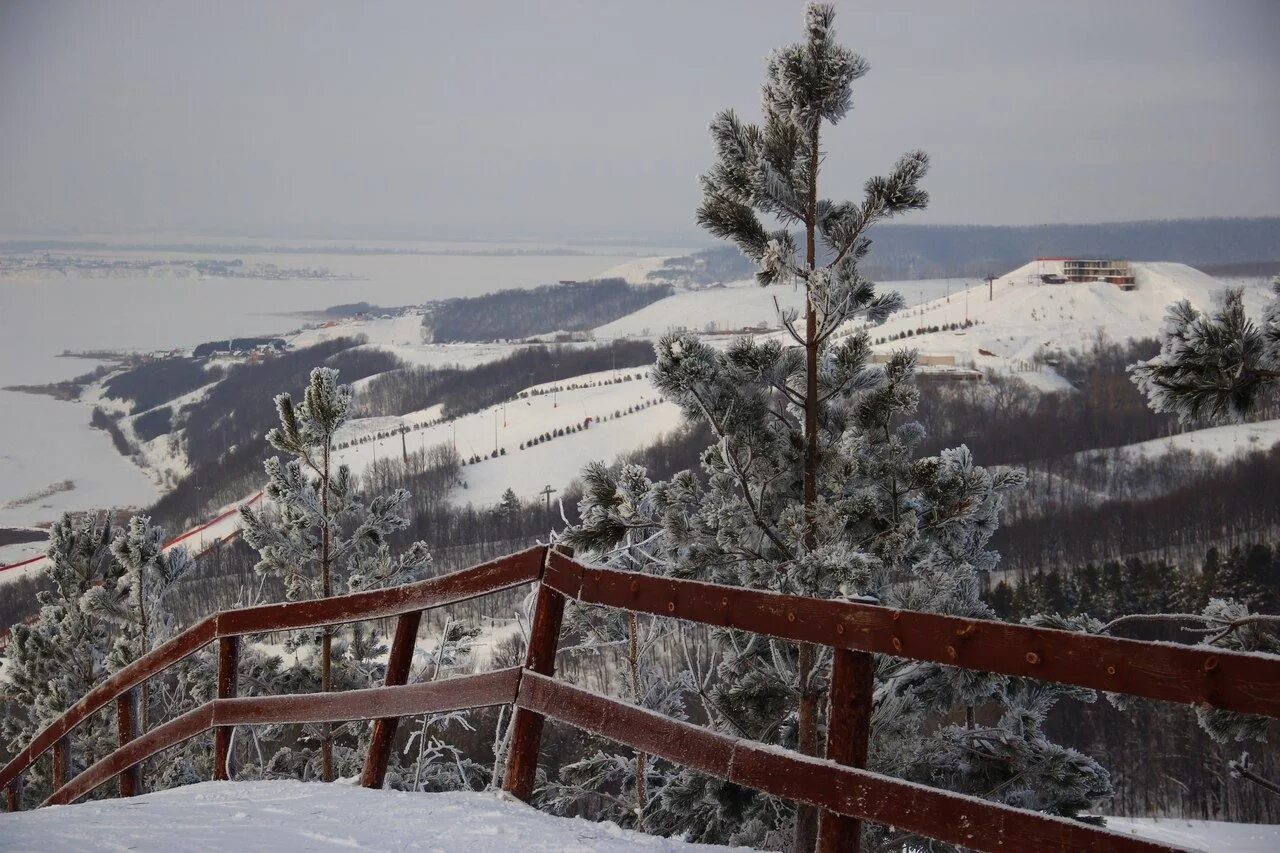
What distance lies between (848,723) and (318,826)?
2487 mm

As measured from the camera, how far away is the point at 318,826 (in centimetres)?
481

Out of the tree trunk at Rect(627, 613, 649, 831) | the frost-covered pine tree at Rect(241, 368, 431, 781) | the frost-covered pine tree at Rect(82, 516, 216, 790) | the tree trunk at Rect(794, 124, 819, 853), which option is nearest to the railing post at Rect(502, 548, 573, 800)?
the tree trunk at Rect(794, 124, 819, 853)

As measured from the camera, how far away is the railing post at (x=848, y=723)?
3.62 m

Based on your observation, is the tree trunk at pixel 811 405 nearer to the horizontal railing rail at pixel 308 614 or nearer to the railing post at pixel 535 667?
the railing post at pixel 535 667

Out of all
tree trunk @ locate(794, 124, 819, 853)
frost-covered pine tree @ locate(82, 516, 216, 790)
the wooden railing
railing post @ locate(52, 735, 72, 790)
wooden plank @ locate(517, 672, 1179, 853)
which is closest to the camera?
the wooden railing

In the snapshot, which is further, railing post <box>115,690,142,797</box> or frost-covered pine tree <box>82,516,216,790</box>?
frost-covered pine tree <box>82,516,216,790</box>

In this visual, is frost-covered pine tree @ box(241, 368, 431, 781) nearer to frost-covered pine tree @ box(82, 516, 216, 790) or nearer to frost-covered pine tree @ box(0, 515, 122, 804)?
frost-covered pine tree @ box(82, 516, 216, 790)

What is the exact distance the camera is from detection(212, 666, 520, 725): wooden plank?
16.0ft

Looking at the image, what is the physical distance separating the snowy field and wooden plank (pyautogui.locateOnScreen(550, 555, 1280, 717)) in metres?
1.13

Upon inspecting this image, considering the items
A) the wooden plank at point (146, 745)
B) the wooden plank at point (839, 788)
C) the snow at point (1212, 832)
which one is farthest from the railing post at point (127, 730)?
the snow at point (1212, 832)

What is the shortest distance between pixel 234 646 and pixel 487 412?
152 meters

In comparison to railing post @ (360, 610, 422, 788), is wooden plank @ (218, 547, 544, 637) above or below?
above

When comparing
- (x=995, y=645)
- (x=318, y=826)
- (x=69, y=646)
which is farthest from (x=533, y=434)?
(x=995, y=645)

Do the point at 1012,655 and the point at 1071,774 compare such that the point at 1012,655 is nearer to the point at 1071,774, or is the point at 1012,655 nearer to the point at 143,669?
the point at 143,669
